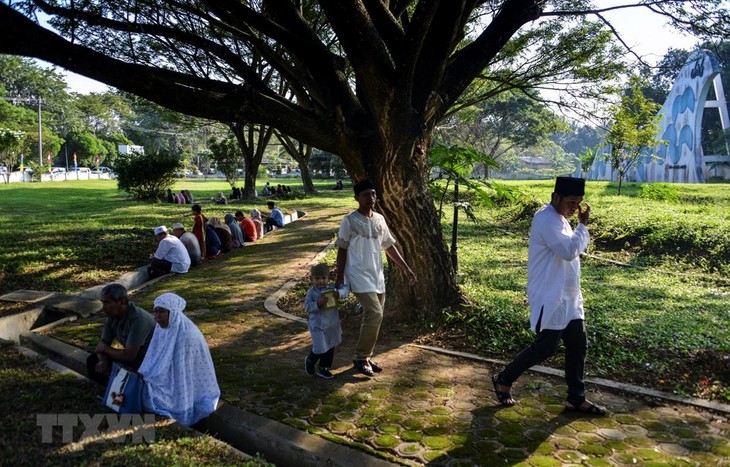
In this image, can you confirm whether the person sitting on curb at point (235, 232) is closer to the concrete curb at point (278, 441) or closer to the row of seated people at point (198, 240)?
the row of seated people at point (198, 240)

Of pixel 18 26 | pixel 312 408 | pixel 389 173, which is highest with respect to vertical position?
pixel 18 26

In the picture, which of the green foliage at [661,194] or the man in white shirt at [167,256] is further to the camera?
the green foliage at [661,194]

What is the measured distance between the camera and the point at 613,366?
484 cm

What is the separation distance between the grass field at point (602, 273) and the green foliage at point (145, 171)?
15.1 feet

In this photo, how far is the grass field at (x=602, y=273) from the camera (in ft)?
16.5

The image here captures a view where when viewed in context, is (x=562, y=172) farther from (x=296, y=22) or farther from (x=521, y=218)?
(x=296, y=22)

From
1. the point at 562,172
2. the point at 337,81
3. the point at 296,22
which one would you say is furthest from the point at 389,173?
the point at 562,172

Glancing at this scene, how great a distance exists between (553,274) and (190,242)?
26.2 feet

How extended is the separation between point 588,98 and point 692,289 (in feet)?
17.2

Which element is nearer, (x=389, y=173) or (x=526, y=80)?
(x=389, y=173)

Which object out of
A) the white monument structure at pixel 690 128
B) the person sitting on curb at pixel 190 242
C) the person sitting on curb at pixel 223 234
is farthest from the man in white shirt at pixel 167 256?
the white monument structure at pixel 690 128

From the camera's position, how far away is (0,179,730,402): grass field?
503cm

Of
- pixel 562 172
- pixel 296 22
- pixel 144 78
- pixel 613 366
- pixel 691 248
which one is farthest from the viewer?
pixel 562 172

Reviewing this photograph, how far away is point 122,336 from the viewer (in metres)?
4.48
